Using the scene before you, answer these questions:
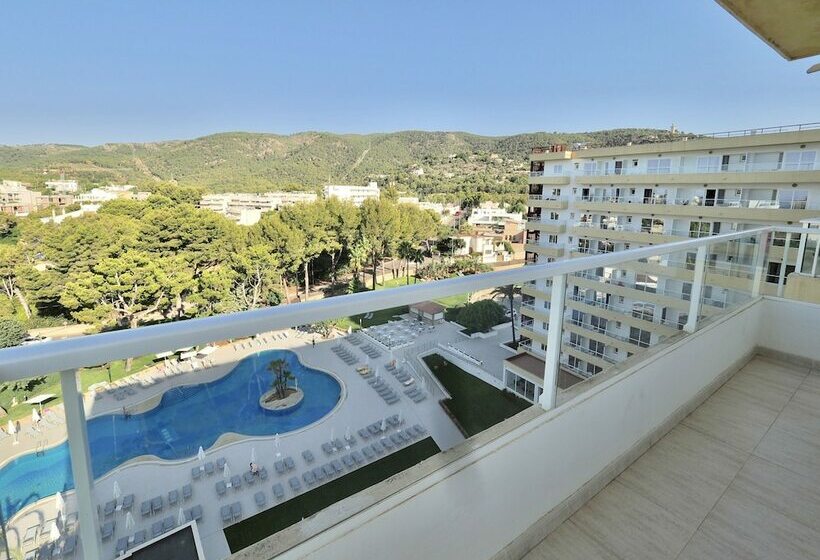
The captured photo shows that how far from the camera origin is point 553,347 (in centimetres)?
160

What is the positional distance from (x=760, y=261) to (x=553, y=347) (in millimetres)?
3088

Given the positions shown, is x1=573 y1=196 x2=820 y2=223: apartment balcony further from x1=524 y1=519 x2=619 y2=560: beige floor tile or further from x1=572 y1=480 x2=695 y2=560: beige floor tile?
x1=524 y1=519 x2=619 y2=560: beige floor tile

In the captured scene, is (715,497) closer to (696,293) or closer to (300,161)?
(696,293)

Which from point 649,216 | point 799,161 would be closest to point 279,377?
point 799,161

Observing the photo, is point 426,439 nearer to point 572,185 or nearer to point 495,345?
point 495,345

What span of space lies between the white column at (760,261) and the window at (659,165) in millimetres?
15860

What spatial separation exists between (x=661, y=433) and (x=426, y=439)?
1.81 m

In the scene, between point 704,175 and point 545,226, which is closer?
point 704,175

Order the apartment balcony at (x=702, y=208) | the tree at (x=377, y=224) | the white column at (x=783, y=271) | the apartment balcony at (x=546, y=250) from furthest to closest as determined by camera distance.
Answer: the tree at (x=377, y=224)
the apartment balcony at (x=546, y=250)
the apartment balcony at (x=702, y=208)
the white column at (x=783, y=271)

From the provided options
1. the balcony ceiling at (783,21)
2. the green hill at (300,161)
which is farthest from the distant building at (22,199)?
the balcony ceiling at (783,21)

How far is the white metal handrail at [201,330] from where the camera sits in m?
0.61

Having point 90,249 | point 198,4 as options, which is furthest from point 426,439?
point 198,4

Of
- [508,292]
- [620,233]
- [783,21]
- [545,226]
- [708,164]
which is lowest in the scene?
[620,233]

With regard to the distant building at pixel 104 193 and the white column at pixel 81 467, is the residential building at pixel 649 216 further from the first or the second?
the distant building at pixel 104 193
